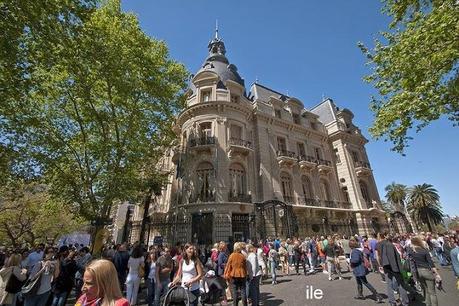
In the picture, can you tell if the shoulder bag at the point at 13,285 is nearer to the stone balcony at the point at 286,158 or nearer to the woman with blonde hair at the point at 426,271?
the woman with blonde hair at the point at 426,271

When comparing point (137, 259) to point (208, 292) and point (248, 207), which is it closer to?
point (208, 292)

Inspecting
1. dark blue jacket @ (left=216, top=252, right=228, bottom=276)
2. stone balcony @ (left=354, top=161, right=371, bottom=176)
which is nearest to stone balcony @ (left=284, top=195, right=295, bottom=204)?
stone balcony @ (left=354, top=161, right=371, bottom=176)

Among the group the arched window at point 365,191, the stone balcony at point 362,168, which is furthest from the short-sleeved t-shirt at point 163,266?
the stone balcony at point 362,168

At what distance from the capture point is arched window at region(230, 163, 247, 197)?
2094 cm

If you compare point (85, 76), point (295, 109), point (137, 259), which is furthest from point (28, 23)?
point (295, 109)

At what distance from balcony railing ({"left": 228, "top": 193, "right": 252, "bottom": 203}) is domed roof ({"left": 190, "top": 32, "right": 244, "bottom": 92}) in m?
11.0

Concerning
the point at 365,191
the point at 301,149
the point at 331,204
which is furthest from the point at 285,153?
the point at 365,191

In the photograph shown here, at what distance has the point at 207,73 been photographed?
77.9 ft

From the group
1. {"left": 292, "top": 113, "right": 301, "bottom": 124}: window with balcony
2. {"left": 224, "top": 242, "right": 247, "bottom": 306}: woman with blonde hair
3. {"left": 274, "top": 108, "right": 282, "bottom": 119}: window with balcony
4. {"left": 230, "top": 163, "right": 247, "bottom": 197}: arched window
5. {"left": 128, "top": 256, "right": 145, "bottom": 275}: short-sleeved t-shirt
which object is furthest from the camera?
{"left": 292, "top": 113, "right": 301, "bottom": 124}: window with balcony

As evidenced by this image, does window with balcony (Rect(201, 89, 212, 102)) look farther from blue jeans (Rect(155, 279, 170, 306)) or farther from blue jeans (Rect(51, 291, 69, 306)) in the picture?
blue jeans (Rect(51, 291, 69, 306))

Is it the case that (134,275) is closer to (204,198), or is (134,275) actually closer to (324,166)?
(204,198)

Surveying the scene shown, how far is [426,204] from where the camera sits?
38.8 m

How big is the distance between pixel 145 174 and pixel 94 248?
716 centimetres

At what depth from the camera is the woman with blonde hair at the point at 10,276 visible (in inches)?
225
